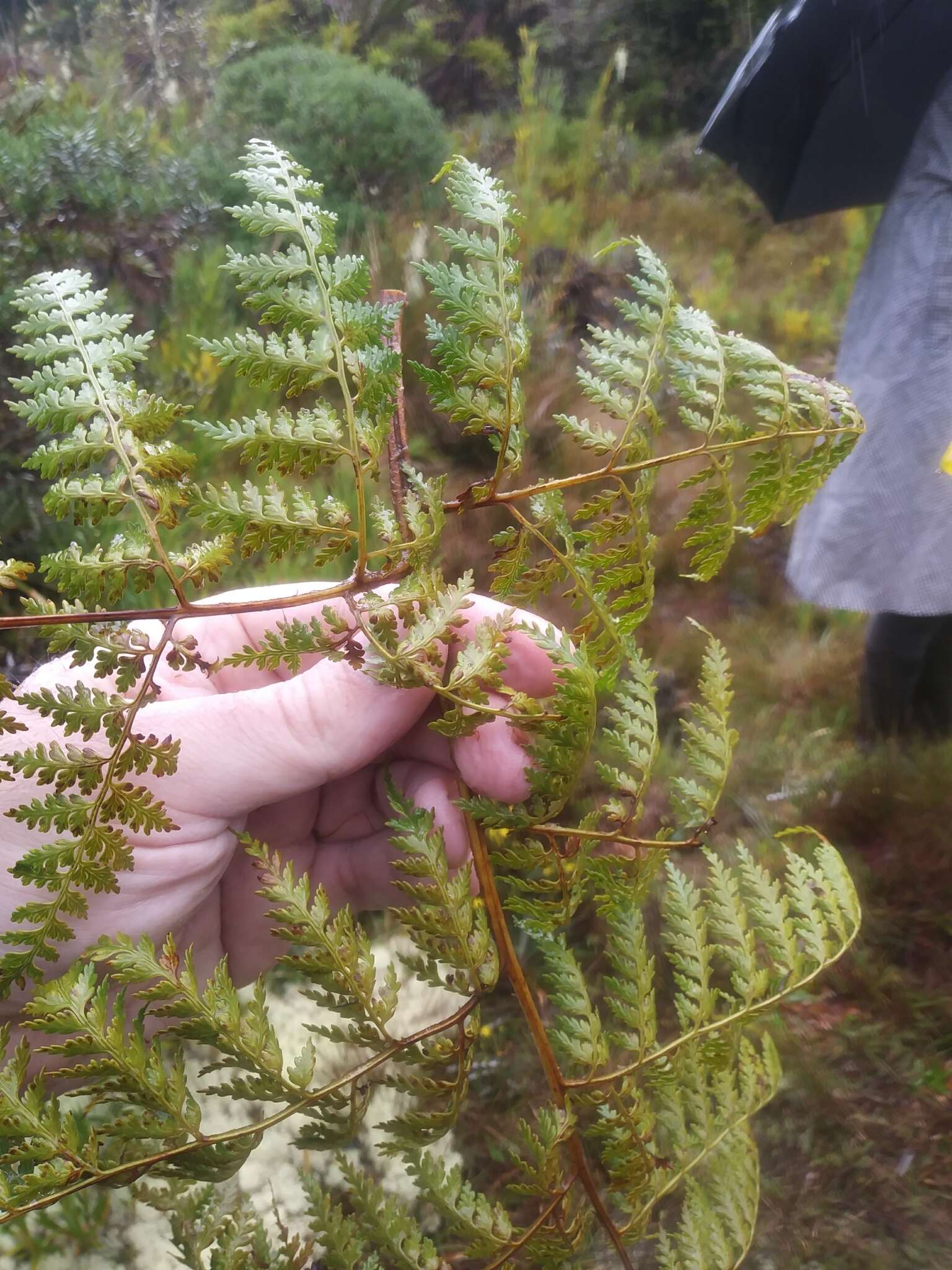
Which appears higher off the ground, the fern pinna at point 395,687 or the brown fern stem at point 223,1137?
the fern pinna at point 395,687

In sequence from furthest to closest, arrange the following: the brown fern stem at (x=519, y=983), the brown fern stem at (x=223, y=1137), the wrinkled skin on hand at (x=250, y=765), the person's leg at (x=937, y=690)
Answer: the person's leg at (x=937, y=690), the wrinkled skin on hand at (x=250, y=765), the brown fern stem at (x=519, y=983), the brown fern stem at (x=223, y=1137)

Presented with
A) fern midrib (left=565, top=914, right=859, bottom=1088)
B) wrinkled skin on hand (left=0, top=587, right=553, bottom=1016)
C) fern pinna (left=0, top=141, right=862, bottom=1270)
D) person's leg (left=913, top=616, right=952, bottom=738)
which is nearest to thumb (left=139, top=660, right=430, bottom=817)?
wrinkled skin on hand (left=0, top=587, right=553, bottom=1016)

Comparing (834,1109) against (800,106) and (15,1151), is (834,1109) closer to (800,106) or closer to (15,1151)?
(15,1151)

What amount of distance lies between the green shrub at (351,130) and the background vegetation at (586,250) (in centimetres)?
1

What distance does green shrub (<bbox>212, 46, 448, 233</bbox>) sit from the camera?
398 cm

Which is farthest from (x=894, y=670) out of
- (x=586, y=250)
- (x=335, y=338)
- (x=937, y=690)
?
(x=586, y=250)

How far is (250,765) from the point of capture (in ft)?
3.57

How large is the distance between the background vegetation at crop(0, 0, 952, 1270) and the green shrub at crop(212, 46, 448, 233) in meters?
0.01

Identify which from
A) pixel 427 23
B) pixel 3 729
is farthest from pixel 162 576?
pixel 427 23

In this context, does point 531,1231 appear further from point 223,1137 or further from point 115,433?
point 115,433

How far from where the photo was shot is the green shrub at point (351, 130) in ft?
13.1

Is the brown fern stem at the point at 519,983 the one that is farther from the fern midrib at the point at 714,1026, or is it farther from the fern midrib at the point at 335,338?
the fern midrib at the point at 335,338

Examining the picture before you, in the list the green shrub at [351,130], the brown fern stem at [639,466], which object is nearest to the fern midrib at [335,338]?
the brown fern stem at [639,466]

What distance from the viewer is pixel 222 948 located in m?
1.46
